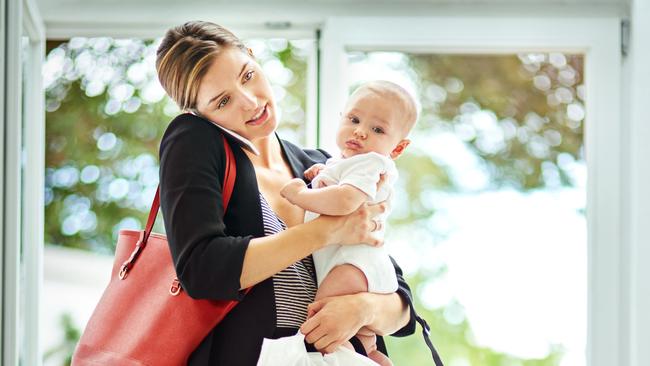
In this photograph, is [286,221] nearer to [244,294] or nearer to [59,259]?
[244,294]

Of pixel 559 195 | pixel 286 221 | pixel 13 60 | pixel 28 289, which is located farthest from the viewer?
pixel 559 195

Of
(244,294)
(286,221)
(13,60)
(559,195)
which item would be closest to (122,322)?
(244,294)

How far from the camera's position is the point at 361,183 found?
1557 mm

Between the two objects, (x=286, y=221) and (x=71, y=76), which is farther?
(x=71, y=76)

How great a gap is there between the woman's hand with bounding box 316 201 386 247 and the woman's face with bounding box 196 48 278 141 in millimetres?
227

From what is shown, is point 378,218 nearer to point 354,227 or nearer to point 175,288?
point 354,227

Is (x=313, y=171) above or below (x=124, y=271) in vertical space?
above

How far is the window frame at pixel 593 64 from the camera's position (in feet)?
7.79

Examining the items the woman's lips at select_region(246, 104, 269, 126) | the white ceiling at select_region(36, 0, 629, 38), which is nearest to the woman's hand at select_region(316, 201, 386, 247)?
the woman's lips at select_region(246, 104, 269, 126)

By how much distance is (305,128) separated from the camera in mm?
2430

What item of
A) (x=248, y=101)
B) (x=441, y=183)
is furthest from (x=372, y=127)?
(x=441, y=183)

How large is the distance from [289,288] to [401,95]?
0.43 metres

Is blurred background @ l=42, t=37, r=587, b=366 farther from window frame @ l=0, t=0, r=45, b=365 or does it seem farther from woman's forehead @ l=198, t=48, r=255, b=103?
woman's forehead @ l=198, t=48, r=255, b=103

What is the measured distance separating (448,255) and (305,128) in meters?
0.55
